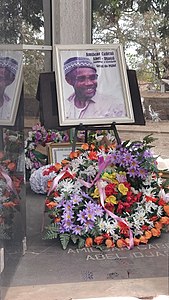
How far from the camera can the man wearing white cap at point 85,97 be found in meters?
2.34

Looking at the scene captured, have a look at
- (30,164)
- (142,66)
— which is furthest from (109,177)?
(142,66)

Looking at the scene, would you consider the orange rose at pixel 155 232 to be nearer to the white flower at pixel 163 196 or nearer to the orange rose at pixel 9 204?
the white flower at pixel 163 196

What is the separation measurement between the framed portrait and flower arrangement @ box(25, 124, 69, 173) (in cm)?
127

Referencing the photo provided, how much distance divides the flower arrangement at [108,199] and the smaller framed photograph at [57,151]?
2.24 feet

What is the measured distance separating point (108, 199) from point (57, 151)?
3.15 ft

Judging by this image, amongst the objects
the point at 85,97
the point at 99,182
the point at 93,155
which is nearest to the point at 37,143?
the point at 85,97

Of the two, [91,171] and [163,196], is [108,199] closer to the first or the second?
[91,171]

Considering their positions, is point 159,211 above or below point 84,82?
below

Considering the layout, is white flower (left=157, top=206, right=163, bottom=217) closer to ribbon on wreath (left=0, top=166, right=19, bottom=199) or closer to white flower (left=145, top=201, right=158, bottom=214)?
white flower (left=145, top=201, right=158, bottom=214)

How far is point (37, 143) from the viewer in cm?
310

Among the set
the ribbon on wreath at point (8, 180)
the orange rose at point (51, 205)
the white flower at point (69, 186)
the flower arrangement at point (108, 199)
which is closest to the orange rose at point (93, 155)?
the flower arrangement at point (108, 199)

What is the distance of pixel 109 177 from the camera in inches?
83.8

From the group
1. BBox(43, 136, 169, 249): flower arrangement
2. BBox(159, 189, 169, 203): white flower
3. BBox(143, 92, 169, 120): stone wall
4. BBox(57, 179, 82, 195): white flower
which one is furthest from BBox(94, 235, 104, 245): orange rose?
BBox(143, 92, 169, 120): stone wall

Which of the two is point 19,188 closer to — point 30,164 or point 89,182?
point 89,182
